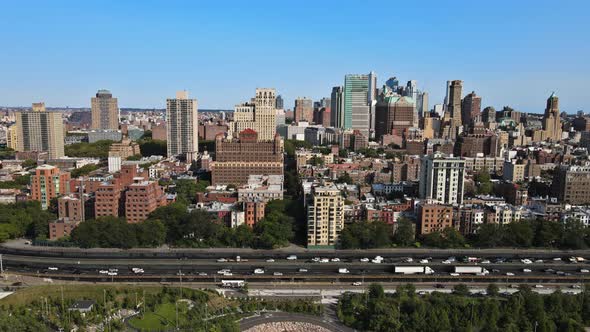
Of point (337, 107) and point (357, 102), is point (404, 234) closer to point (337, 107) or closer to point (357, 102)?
point (357, 102)

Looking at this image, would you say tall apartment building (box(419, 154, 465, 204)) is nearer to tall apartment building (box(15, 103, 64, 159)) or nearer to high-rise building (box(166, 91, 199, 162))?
high-rise building (box(166, 91, 199, 162))

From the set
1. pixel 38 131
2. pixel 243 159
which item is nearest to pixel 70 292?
pixel 243 159

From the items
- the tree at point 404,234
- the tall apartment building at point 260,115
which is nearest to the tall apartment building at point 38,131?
the tall apartment building at point 260,115

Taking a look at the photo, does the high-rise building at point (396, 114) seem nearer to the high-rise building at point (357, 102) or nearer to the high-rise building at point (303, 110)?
the high-rise building at point (357, 102)

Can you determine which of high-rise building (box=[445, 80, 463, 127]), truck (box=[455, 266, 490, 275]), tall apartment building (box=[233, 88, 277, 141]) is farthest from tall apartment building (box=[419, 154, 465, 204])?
high-rise building (box=[445, 80, 463, 127])

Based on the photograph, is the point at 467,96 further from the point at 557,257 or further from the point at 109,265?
the point at 109,265
